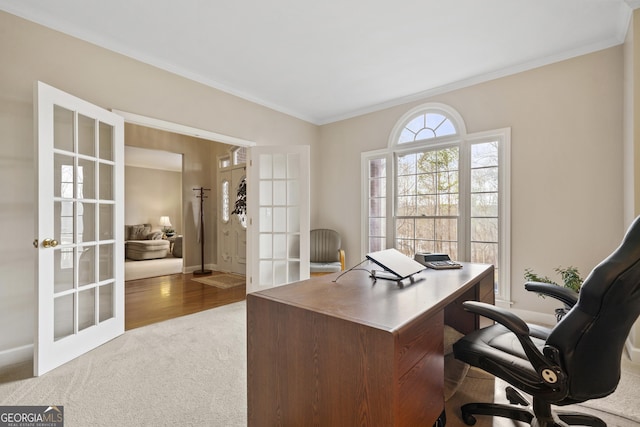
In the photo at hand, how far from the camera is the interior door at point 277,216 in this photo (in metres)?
3.81

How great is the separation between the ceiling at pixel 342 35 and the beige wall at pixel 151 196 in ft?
21.2

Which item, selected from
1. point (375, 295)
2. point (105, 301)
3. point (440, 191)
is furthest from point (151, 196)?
point (375, 295)

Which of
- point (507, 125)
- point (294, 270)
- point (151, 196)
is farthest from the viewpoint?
point (151, 196)

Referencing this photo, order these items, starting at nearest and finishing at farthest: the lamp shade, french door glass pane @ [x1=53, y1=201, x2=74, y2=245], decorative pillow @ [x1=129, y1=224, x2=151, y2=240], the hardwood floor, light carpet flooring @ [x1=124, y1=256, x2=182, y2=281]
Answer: french door glass pane @ [x1=53, y1=201, x2=74, y2=245], the hardwood floor, light carpet flooring @ [x1=124, y1=256, x2=182, y2=281], decorative pillow @ [x1=129, y1=224, x2=151, y2=240], the lamp shade

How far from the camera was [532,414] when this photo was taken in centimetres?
144

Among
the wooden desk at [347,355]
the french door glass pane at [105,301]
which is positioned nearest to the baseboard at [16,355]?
the french door glass pane at [105,301]

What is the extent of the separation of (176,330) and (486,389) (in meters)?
2.69

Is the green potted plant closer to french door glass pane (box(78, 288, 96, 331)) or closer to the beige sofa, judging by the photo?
french door glass pane (box(78, 288, 96, 331))

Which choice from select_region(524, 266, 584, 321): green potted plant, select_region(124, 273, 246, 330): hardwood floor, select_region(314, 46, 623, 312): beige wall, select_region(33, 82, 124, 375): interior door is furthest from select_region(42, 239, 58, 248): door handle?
select_region(314, 46, 623, 312): beige wall

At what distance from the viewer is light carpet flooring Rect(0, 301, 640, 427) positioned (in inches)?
62.8

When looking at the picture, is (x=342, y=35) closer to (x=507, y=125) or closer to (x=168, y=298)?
(x=507, y=125)

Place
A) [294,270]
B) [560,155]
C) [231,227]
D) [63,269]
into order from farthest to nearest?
[231,227] → [294,270] → [560,155] → [63,269]

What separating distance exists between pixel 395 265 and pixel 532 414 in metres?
0.99

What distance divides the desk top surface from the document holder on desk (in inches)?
2.0
